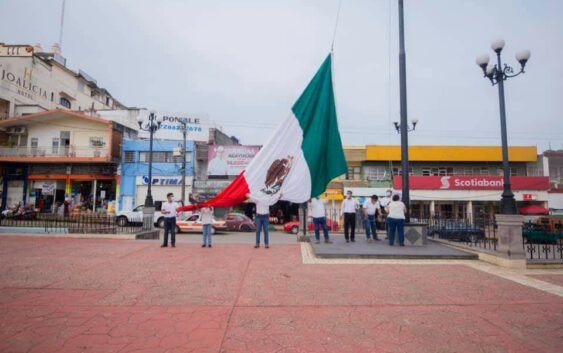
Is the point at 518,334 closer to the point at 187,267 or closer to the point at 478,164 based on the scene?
the point at 187,267

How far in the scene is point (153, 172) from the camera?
26719 millimetres

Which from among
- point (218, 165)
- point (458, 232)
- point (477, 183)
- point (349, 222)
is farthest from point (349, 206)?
point (477, 183)

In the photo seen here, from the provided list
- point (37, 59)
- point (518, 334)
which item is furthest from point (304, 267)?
point (37, 59)

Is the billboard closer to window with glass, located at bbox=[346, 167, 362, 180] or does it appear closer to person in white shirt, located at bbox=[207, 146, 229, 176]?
person in white shirt, located at bbox=[207, 146, 229, 176]

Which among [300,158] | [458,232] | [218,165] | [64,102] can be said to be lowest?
[458,232]

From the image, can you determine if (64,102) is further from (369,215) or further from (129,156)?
(369,215)

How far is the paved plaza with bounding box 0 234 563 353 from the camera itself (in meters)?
2.81

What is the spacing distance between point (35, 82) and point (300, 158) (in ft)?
116

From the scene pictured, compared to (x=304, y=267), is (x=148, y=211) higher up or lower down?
higher up

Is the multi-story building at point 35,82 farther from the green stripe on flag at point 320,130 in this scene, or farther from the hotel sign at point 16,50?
the green stripe on flag at point 320,130

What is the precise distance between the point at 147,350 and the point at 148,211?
464 inches

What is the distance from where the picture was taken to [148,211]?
527 inches

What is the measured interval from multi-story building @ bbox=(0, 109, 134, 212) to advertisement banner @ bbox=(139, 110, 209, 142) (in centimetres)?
370

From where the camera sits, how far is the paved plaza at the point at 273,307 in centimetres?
281
